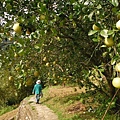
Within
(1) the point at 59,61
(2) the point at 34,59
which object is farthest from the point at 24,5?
(1) the point at 59,61

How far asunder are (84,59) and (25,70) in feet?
6.40

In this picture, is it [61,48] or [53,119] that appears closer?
[61,48]

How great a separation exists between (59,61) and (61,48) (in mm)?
687

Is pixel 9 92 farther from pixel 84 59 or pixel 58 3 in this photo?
pixel 58 3

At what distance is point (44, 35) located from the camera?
6.24ft

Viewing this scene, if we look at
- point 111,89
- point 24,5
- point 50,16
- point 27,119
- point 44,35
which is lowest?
point 27,119

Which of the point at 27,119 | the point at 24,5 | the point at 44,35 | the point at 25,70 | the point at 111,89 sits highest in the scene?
the point at 24,5

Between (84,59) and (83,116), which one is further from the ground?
(84,59)

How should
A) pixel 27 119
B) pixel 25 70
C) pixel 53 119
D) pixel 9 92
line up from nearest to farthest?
pixel 25 70
pixel 53 119
pixel 27 119
pixel 9 92

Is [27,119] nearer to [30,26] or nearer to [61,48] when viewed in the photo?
[61,48]

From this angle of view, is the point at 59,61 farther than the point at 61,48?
Yes

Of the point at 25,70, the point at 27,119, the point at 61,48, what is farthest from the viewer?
the point at 27,119

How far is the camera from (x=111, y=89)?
510cm

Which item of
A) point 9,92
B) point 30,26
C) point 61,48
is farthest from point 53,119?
point 9,92
